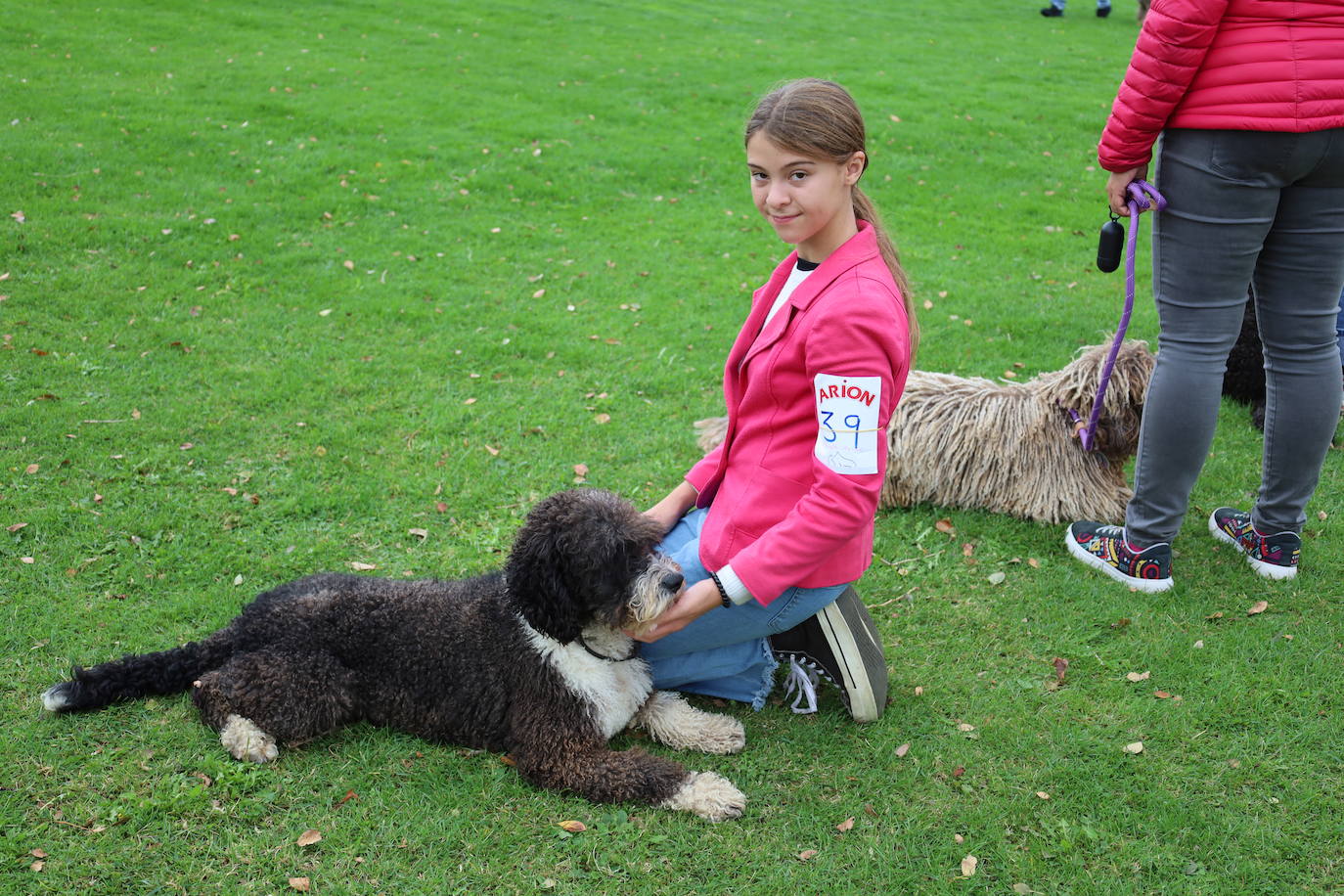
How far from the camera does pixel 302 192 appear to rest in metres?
9.60

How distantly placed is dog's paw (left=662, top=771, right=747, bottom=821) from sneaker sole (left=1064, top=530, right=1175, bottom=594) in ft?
7.45

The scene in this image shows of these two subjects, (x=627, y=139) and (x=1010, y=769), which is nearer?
(x=1010, y=769)

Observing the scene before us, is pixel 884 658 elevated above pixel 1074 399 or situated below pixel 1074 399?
below

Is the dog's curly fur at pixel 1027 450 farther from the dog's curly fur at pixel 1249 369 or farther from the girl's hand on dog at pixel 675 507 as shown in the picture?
the girl's hand on dog at pixel 675 507

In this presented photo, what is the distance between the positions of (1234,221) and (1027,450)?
1706mm

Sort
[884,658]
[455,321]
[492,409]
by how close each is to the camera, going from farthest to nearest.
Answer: [455,321] < [492,409] < [884,658]

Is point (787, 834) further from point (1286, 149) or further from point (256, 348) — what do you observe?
point (256, 348)

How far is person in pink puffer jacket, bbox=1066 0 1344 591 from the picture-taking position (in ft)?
11.4

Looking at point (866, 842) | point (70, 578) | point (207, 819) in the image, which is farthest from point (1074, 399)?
point (70, 578)

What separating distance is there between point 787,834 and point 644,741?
0.70 m

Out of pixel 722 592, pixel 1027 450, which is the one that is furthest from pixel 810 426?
pixel 1027 450

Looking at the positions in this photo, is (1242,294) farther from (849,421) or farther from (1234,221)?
(849,421)

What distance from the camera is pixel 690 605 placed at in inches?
123

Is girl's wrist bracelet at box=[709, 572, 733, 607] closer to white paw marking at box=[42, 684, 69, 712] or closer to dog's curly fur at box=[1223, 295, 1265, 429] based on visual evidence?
white paw marking at box=[42, 684, 69, 712]
